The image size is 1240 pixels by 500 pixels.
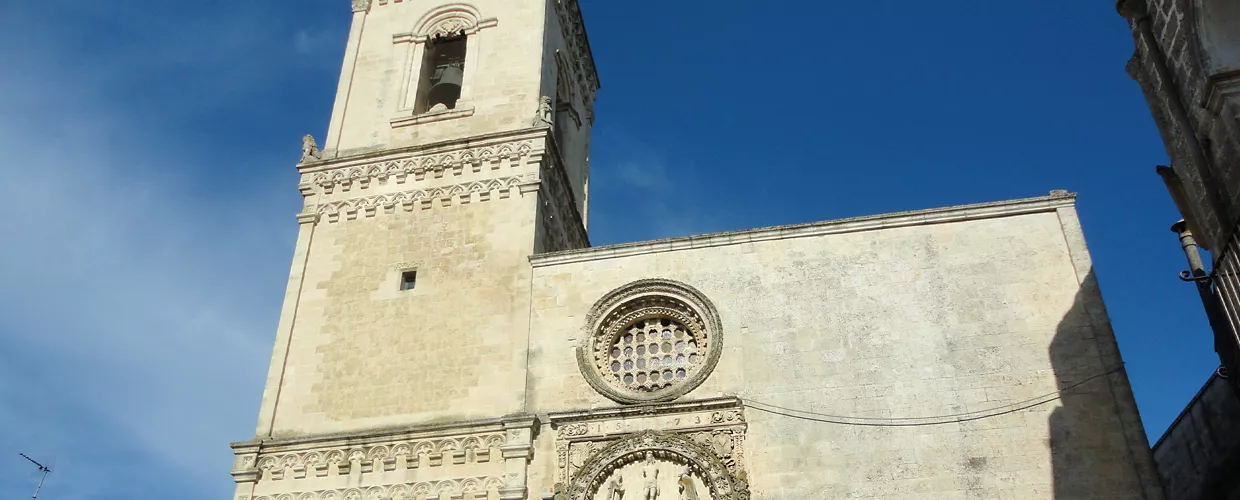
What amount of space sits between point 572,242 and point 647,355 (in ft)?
18.6

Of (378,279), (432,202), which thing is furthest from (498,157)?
(378,279)

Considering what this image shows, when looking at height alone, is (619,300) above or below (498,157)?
below

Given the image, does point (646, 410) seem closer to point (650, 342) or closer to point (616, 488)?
point (616, 488)

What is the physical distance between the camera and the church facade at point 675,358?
40.7 feet

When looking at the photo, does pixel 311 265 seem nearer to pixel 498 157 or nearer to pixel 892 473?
pixel 498 157

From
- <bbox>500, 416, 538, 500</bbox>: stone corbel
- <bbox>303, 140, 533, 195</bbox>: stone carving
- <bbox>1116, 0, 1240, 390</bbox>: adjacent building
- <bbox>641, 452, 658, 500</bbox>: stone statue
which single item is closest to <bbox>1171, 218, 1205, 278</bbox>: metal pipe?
<bbox>1116, 0, 1240, 390</bbox>: adjacent building

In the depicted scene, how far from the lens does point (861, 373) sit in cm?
1312

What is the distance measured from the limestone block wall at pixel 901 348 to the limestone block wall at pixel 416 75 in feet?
13.2

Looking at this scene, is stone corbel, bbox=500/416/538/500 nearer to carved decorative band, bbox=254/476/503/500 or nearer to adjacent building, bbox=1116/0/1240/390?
carved decorative band, bbox=254/476/503/500

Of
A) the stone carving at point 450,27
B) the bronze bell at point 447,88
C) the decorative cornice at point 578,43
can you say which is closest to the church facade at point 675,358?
the stone carving at point 450,27

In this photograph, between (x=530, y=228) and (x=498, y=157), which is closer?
(x=530, y=228)

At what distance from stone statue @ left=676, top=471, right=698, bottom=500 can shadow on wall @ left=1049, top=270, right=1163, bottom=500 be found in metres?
4.38

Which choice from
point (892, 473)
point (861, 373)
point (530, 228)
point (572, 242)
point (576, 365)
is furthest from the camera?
point (572, 242)

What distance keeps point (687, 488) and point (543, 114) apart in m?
7.73
